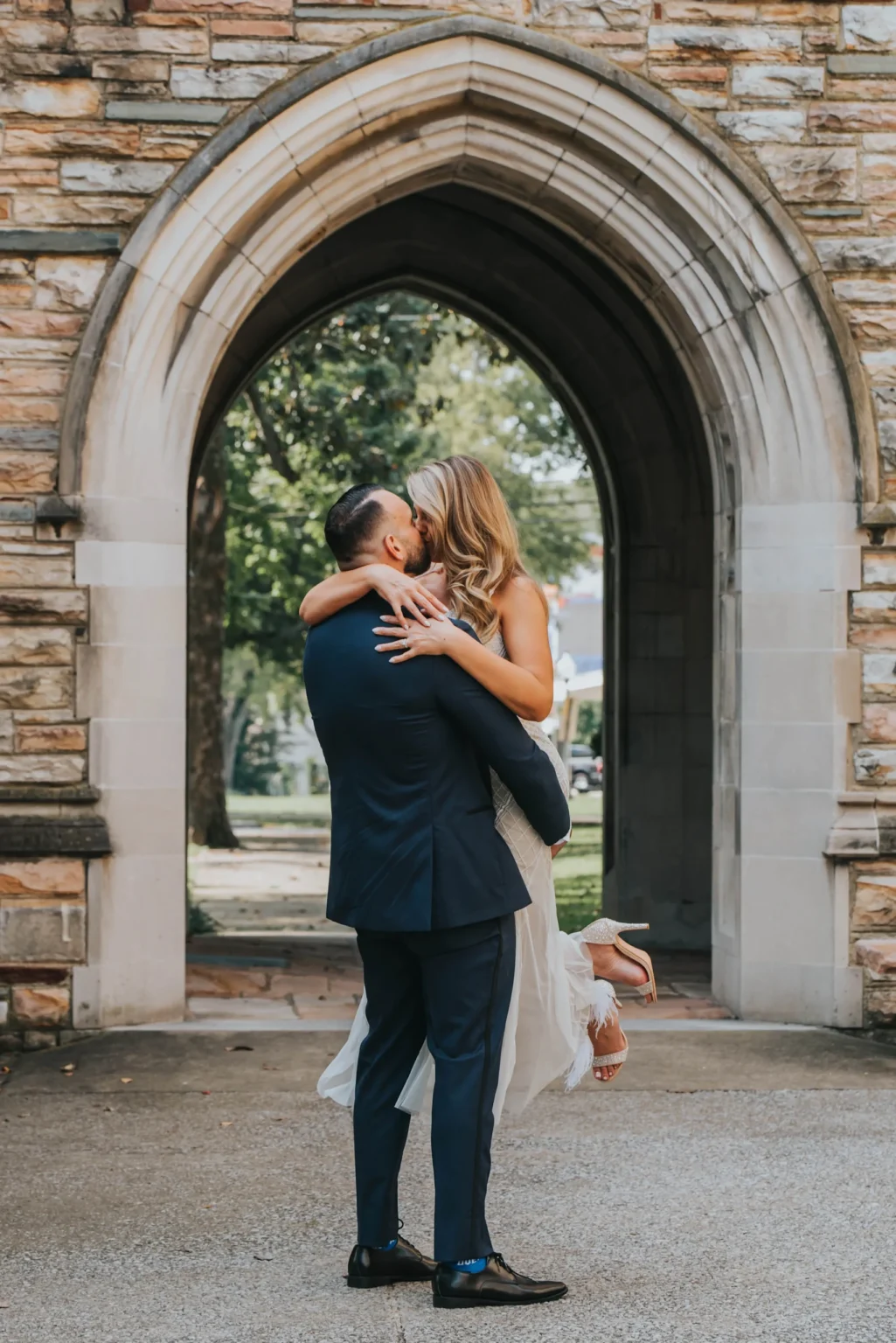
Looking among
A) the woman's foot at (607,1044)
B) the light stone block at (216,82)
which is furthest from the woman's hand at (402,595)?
the light stone block at (216,82)

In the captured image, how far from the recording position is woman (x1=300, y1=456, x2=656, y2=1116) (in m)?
3.65

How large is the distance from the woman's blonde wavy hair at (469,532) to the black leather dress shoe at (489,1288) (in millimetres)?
1349

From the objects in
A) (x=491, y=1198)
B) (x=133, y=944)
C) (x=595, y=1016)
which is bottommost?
(x=491, y=1198)

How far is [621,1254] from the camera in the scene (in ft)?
13.4

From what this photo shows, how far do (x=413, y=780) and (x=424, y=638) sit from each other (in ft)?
1.01

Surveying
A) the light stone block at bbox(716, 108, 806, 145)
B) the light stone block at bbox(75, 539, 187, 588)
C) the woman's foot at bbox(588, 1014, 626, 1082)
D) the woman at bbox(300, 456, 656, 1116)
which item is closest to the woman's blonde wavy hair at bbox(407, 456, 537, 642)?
the woman at bbox(300, 456, 656, 1116)

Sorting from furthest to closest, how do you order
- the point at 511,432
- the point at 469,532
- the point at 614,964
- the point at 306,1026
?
1. the point at 511,432
2. the point at 306,1026
3. the point at 614,964
4. the point at 469,532

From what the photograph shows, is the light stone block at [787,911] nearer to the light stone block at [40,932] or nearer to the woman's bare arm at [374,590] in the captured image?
the light stone block at [40,932]

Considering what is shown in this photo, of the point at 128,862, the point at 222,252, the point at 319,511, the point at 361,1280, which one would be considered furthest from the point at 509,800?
the point at 319,511

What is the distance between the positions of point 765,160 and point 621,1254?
445 cm

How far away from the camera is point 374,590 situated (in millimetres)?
3734

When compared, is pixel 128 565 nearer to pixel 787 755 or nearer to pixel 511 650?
pixel 787 755

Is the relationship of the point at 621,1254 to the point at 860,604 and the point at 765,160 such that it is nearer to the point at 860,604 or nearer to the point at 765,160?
the point at 860,604

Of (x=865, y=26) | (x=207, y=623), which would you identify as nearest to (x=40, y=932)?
(x=865, y=26)
